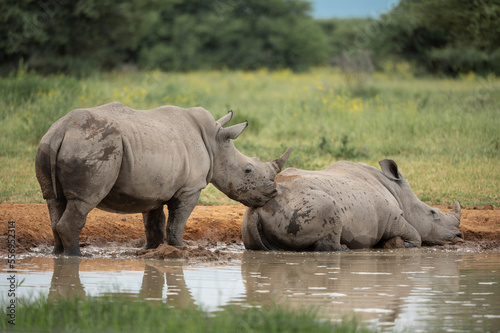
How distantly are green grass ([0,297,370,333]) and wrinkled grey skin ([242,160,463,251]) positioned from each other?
3047 millimetres

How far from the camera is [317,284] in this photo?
5762mm

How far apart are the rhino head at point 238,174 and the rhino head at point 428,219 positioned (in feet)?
5.60

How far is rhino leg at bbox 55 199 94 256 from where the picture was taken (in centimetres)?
654

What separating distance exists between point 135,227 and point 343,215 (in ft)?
8.16

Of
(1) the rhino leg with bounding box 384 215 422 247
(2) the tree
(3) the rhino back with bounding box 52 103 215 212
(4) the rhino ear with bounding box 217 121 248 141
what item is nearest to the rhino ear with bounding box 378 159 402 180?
(1) the rhino leg with bounding box 384 215 422 247

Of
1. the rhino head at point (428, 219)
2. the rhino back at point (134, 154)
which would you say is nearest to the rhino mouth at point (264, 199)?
the rhino back at point (134, 154)

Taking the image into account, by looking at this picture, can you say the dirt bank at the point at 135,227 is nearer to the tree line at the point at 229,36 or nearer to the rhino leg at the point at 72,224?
the rhino leg at the point at 72,224

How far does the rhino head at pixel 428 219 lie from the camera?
8.82 m

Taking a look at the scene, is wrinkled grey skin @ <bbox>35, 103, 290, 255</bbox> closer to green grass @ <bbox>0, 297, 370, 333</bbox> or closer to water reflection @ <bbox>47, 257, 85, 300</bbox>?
water reflection @ <bbox>47, 257, 85, 300</bbox>

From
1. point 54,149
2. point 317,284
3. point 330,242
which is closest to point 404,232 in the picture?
point 330,242

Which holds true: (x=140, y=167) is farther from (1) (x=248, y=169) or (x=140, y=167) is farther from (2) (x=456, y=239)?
(2) (x=456, y=239)

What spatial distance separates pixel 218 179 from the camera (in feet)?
26.0

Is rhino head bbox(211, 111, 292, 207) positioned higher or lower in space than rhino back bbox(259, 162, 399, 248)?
higher

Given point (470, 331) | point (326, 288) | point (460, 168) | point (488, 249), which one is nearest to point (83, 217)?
point (326, 288)
